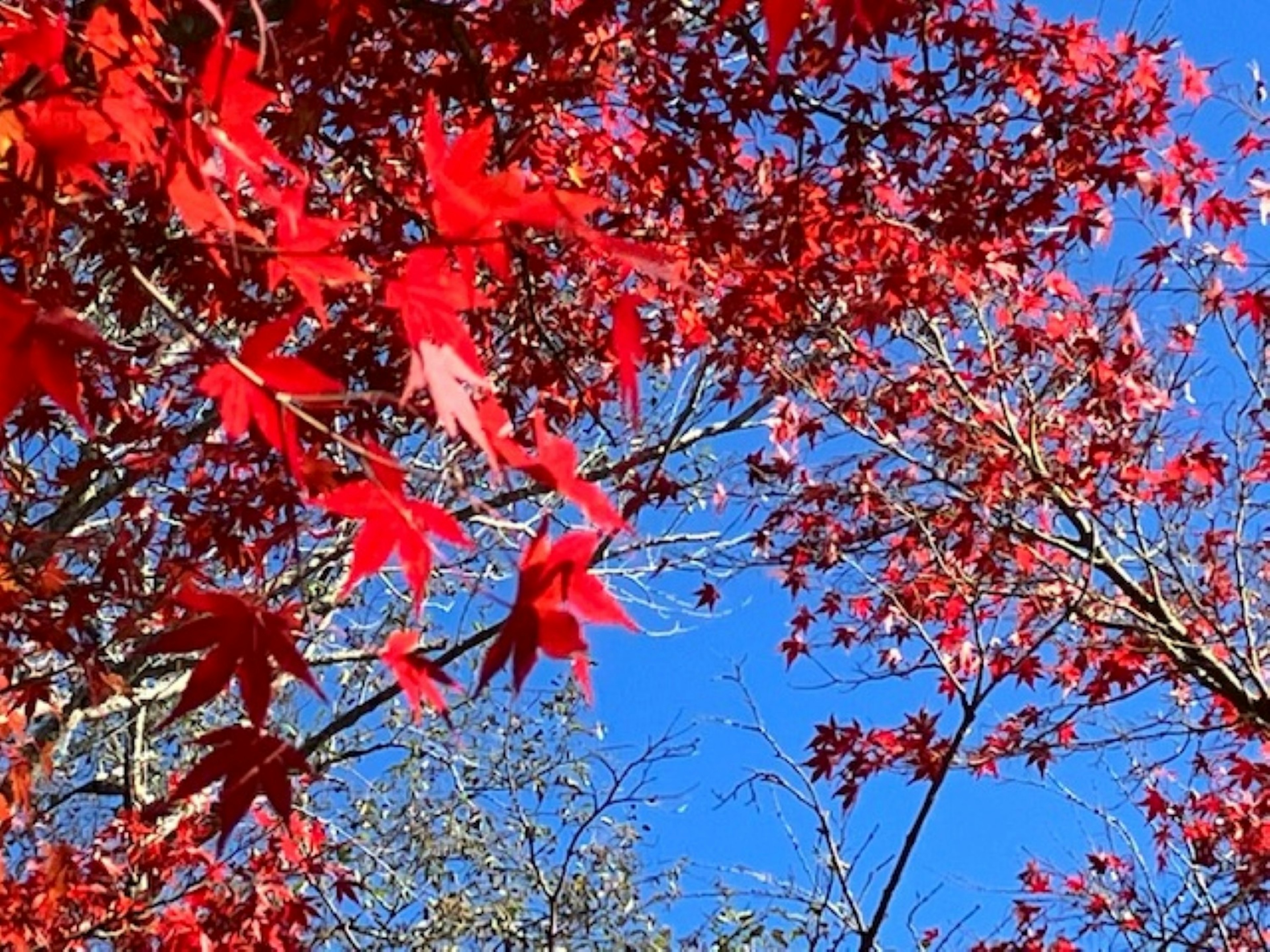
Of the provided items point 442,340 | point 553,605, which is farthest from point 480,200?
point 553,605

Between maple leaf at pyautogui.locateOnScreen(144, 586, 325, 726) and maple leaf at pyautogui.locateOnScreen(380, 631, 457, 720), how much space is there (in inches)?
4.8

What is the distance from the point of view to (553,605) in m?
1.37

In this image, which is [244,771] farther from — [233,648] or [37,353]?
[37,353]

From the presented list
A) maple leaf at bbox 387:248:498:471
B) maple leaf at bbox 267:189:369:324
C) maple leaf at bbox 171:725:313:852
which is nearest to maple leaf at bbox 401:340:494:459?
maple leaf at bbox 387:248:498:471

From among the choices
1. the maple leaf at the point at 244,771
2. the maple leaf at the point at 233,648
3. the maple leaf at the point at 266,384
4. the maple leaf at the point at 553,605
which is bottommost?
the maple leaf at the point at 244,771

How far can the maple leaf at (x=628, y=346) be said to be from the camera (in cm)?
157

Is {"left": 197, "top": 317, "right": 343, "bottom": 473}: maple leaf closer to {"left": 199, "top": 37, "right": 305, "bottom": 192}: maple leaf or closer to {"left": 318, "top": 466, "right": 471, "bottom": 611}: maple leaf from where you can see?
{"left": 318, "top": 466, "right": 471, "bottom": 611}: maple leaf

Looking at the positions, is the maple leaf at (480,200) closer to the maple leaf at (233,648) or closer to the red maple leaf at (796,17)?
the red maple leaf at (796,17)

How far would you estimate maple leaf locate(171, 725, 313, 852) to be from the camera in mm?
1486

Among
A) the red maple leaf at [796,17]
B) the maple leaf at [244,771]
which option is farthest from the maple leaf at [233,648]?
the red maple leaf at [796,17]

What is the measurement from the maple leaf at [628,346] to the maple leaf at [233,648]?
448 mm

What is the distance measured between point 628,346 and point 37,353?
0.63m

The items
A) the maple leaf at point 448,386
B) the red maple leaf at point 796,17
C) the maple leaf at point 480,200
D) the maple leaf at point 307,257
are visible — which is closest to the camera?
the maple leaf at point 448,386

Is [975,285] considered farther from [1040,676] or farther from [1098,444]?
[1040,676]
